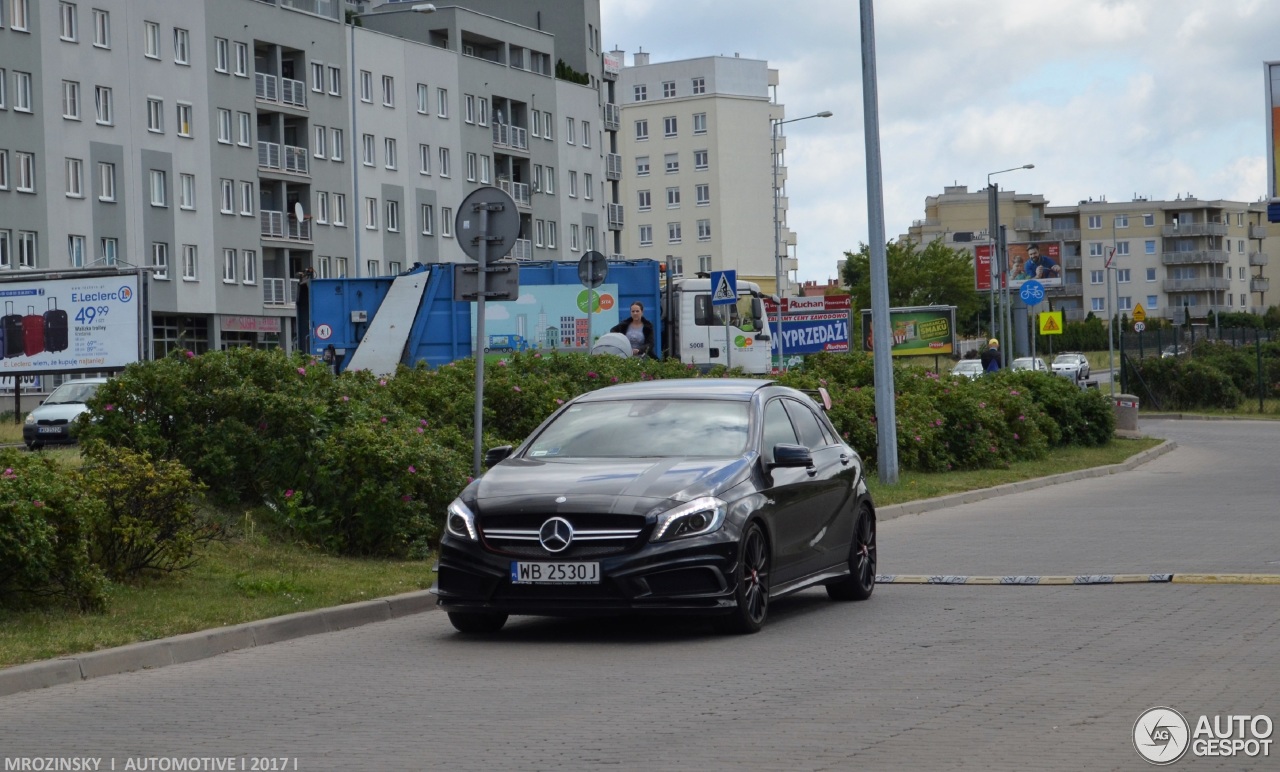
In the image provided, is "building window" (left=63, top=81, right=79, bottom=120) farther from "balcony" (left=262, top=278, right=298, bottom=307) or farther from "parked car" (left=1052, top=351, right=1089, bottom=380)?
"parked car" (left=1052, top=351, right=1089, bottom=380)

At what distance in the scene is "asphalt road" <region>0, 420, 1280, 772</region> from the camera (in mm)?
6902

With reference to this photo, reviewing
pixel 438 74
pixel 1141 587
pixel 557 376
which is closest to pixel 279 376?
pixel 557 376

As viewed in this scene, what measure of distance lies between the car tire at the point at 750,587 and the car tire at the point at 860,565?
1.61m

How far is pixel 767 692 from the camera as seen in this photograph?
27.3ft

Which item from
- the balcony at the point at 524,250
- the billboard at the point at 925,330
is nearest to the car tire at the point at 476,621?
the billboard at the point at 925,330

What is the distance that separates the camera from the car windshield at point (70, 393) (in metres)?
39.6

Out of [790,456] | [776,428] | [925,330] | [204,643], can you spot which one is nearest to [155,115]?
[925,330]

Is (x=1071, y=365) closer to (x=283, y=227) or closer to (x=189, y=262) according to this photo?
(x=283, y=227)

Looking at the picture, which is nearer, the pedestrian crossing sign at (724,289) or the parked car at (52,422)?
the pedestrian crossing sign at (724,289)

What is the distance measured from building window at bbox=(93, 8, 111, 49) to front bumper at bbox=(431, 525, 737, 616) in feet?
194

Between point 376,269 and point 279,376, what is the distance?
66.4 m

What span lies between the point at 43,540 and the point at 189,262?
61.2m

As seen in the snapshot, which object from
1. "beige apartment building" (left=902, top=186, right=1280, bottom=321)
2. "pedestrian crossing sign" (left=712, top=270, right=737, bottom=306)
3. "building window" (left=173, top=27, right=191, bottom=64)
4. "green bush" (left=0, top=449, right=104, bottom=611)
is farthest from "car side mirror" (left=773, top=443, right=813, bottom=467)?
"beige apartment building" (left=902, top=186, right=1280, bottom=321)

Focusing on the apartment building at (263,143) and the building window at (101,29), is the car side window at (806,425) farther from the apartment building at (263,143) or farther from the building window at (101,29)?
the building window at (101,29)
